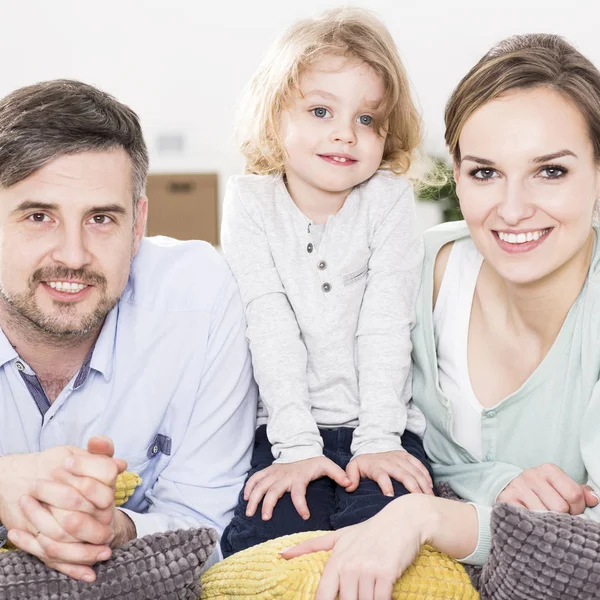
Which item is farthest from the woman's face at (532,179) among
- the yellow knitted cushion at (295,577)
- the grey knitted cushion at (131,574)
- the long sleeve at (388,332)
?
the grey knitted cushion at (131,574)

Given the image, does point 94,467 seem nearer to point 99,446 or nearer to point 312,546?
point 99,446

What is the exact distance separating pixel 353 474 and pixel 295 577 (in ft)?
1.41

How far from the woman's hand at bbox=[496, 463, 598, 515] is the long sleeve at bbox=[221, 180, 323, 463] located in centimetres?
40

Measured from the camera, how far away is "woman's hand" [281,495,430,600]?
1267 millimetres

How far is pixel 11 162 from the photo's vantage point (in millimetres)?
1540

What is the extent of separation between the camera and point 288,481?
1640 mm

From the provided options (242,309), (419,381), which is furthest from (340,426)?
(242,309)

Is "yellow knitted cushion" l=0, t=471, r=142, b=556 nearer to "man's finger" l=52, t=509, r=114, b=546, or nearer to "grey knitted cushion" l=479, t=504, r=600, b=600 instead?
"man's finger" l=52, t=509, r=114, b=546

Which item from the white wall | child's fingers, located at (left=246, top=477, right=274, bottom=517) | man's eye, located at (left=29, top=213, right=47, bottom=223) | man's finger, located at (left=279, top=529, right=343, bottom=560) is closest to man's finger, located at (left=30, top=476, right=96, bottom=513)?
man's finger, located at (left=279, top=529, right=343, bottom=560)

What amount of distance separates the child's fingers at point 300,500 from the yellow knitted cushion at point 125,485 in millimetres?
290

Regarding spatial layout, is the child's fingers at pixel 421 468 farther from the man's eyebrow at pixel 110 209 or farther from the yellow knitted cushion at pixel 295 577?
the man's eyebrow at pixel 110 209

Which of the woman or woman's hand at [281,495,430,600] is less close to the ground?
the woman

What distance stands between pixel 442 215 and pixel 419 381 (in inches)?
160

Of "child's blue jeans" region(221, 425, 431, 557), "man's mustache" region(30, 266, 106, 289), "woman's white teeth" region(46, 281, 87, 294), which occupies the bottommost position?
"child's blue jeans" region(221, 425, 431, 557)
